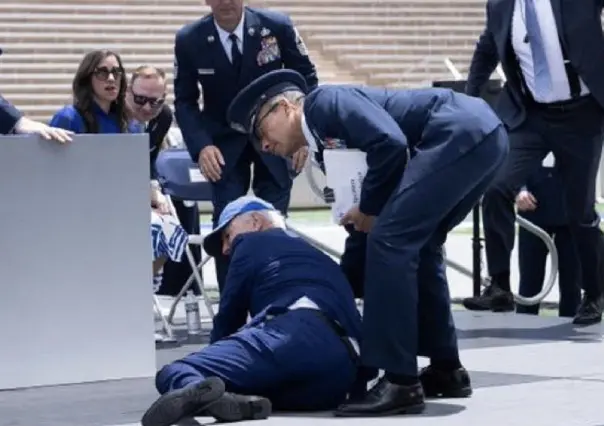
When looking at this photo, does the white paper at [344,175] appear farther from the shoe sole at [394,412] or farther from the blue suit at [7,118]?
the blue suit at [7,118]

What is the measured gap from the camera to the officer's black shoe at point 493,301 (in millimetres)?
9812

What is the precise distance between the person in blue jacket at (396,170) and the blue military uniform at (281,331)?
0.14 metres

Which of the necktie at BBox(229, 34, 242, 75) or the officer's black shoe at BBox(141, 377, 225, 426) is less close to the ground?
the necktie at BBox(229, 34, 242, 75)

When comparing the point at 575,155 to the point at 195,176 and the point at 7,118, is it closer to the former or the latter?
the point at 195,176

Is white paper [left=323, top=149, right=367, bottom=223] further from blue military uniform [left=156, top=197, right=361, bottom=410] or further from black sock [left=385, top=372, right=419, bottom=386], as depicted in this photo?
black sock [left=385, top=372, right=419, bottom=386]

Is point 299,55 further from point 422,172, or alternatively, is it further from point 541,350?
point 422,172

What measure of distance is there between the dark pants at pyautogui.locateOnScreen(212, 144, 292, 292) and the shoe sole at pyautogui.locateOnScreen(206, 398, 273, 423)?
2771 millimetres

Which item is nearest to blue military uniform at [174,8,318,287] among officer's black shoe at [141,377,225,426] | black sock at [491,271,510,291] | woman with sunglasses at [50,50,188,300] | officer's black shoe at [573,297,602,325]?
woman with sunglasses at [50,50,188,300]

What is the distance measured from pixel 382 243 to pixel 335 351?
0.42 metres

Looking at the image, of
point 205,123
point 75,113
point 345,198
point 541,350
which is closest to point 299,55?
point 205,123

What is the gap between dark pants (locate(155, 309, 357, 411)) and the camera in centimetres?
609

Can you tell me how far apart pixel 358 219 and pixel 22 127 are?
5.92 feet

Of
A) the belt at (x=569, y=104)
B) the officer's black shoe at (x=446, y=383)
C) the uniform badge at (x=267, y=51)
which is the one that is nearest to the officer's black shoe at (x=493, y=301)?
the belt at (x=569, y=104)

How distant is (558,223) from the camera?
10.3m
